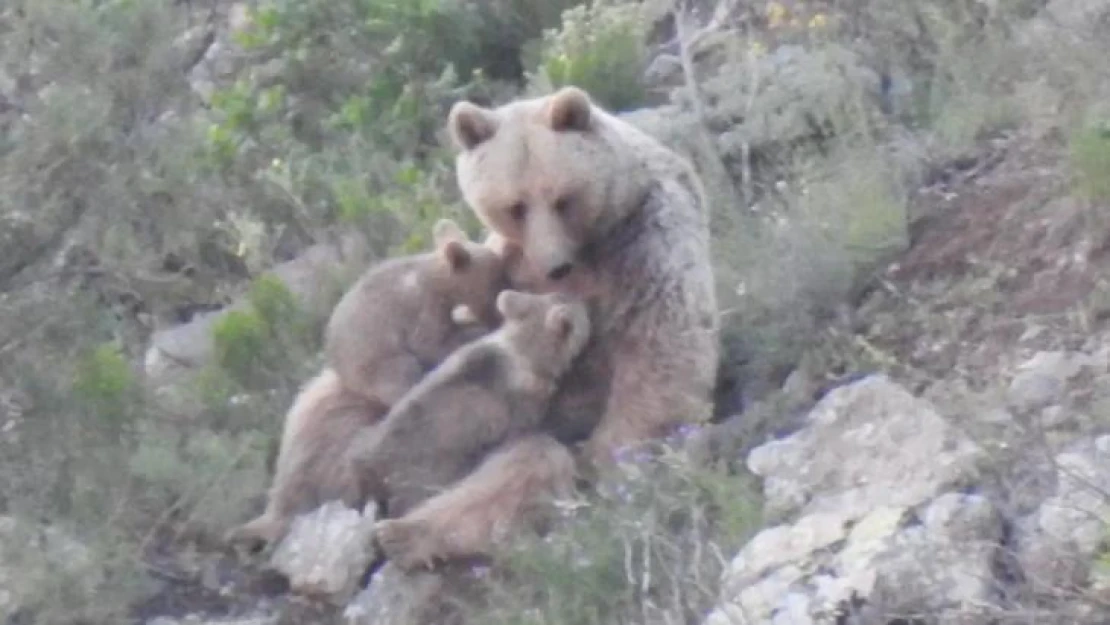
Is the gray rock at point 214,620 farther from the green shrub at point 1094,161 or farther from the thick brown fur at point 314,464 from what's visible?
the green shrub at point 1094,161

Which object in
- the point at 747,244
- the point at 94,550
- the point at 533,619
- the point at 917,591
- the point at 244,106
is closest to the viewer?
the point at 917,591

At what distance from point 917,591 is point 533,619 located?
1.31 meters

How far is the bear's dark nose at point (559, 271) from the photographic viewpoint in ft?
25.9

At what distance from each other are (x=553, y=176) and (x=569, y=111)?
23 centimetres

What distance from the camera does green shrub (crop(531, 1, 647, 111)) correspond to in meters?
11.2

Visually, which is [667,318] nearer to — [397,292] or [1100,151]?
[397,292]

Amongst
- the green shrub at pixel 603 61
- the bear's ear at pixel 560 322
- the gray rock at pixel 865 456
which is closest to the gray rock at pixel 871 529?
the gray rock at pixel 865 456

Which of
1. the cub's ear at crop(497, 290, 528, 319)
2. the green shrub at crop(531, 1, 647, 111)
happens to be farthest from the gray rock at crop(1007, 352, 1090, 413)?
the green shrub at crop(531, 1, 647, 111)

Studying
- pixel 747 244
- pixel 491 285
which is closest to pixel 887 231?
pixel 747 244

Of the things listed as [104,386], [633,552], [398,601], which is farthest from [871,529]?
[104,386]

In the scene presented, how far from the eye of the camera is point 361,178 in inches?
432

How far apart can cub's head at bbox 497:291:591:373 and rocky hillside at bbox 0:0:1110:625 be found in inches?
20.5

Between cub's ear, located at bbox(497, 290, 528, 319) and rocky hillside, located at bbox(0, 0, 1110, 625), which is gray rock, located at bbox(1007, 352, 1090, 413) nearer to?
rocky hillside, located at bbox(0, 0, 1110, 625)

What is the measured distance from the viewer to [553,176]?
319 inches
